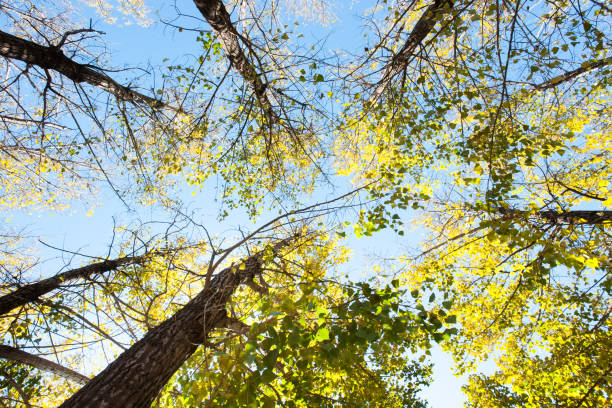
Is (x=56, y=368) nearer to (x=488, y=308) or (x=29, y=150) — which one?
(x=29, y=150)

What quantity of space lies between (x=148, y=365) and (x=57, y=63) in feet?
16.0

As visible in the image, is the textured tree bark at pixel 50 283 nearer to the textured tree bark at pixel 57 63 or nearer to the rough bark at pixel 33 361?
the rough bark at pixel 33 361

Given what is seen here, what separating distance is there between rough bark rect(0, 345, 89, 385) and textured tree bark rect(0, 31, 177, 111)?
3.85m

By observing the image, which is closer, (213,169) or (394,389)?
(213,169)

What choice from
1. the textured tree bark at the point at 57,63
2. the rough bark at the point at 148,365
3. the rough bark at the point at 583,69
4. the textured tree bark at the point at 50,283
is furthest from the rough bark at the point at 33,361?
the rough bark at the point at 583,69

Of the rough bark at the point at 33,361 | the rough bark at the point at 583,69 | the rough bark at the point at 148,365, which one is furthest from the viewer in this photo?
the rough bark at the point at 33,361

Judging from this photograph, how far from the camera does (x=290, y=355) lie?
2221 mm

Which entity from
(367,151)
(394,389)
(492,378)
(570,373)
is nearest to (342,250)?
(367,151)

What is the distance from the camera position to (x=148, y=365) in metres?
2.77

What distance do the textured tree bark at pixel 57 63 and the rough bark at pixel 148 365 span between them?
357cm

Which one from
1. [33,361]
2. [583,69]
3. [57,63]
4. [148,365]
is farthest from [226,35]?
[583,69]

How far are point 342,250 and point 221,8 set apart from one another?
717 centimetres

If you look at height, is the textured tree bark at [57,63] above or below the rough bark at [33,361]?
above

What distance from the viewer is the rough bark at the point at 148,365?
2439 millimetres
